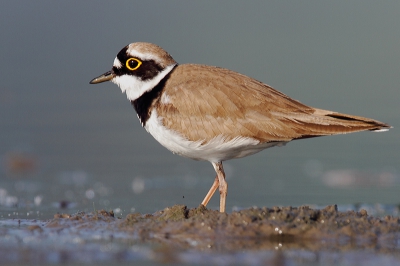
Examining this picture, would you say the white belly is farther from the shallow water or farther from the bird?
the shallow water

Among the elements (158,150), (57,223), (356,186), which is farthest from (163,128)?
(158,150)

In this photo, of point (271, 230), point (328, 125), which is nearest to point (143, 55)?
point (328, 125)

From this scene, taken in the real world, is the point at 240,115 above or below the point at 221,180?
above

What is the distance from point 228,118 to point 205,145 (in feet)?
1.20

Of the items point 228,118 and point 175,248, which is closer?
point 175,248

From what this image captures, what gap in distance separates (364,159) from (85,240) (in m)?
7.02

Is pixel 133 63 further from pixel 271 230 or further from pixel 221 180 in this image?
pixel 271 230

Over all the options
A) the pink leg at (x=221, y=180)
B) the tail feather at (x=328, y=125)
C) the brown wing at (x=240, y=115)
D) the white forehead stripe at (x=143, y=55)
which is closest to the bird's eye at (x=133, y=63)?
the white forehead stripe at (x=143, y=55)

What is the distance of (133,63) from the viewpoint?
867 cm

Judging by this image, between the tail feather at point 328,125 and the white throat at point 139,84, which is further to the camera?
the white throat at point 139,84

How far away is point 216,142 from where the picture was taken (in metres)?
7.92

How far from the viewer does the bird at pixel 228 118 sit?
7.87 meters

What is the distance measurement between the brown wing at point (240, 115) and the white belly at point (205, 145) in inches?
2.3

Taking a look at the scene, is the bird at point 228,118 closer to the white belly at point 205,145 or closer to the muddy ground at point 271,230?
the white belly at point 205,145
